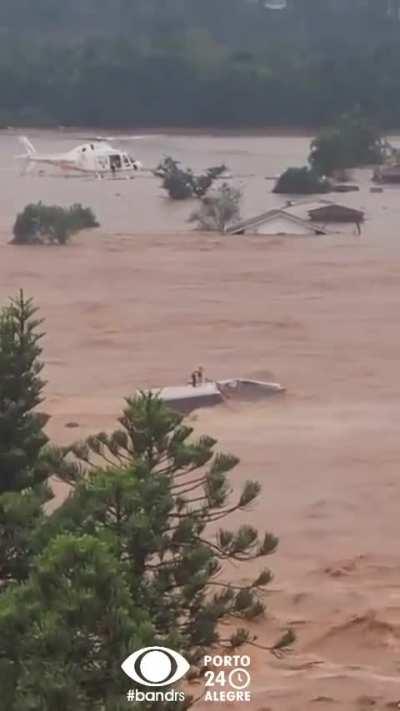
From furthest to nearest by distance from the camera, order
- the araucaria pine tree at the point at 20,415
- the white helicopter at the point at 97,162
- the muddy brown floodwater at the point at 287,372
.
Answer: the white helicopter at the point at 97,162 < the muddy brown floodwater at the point at 287,372 < the araucaria pine tree at the point at 20,415

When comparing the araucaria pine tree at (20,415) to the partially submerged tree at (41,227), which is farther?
the partially submerged tree at (41,227)

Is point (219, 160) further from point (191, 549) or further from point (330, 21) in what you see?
point (191, 549)

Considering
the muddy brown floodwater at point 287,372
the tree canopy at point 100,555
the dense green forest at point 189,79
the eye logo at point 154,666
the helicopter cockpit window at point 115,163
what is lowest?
the muddy brown floodwater at point 287,372

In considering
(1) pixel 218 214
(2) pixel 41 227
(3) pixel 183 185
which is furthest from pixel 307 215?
(3) pixel 183 185

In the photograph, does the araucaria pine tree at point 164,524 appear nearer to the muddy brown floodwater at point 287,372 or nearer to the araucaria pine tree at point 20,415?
the araucaria pine tree at point 20,415

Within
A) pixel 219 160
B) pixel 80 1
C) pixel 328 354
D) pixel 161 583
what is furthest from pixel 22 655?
pixel 80 1

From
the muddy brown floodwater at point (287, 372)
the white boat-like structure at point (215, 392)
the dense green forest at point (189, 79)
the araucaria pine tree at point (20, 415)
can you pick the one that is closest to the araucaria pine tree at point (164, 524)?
the araucaria pine tree at point (20, 415)

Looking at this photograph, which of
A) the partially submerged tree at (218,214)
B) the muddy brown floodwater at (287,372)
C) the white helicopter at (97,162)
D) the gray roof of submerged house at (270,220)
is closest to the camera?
the muddy brown floodwater at (287,372)

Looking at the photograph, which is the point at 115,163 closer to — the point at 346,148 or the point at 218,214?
the point at 346,148
